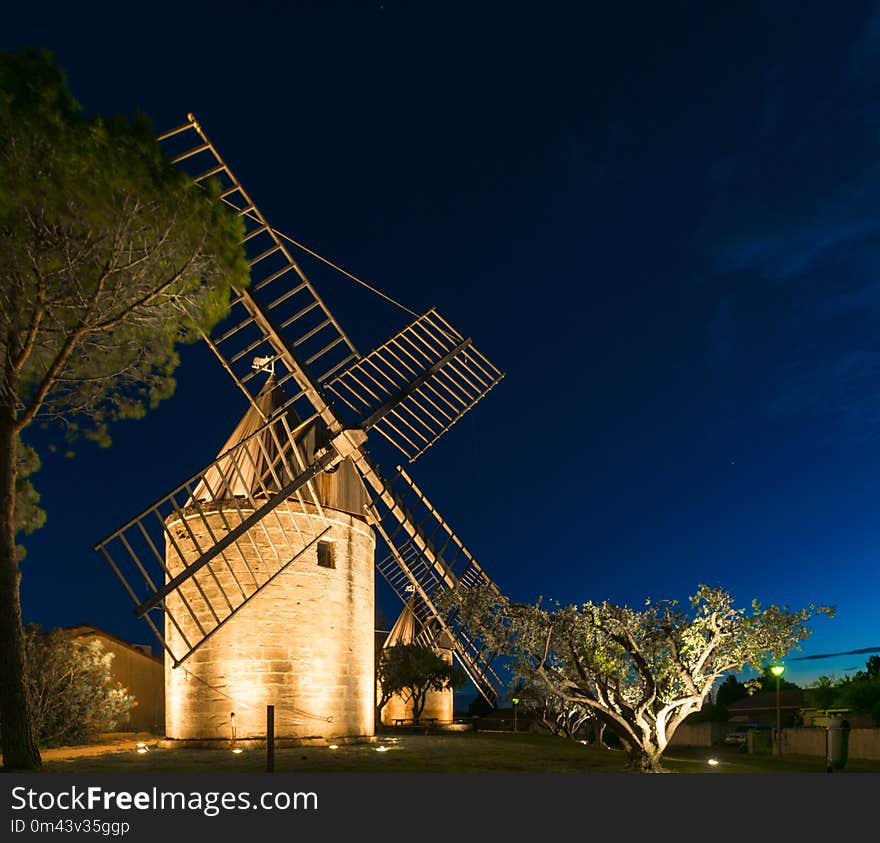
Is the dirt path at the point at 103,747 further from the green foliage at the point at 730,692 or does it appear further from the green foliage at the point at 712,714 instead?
the green foliage at the point at 730,692

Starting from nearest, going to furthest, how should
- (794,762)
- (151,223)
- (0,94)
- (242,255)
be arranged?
(0,94)
(151,223)
(242,255)
(794,762)

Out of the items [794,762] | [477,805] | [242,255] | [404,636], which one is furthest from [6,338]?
[404,636]

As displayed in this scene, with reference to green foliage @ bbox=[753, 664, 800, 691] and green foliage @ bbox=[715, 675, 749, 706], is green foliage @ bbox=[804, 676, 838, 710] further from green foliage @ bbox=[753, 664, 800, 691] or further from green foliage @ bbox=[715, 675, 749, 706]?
green foliage @ bbox=[715, 675, 749, 706]

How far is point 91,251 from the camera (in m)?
13.2

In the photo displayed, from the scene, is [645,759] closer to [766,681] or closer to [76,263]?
[76,263]

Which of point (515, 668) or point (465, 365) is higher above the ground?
point (465, 365)

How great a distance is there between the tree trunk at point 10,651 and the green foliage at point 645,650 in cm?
860

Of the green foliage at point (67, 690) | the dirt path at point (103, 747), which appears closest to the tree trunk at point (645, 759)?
the dirt path at point (103, 747)

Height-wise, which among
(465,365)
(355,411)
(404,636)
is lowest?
(404,636)

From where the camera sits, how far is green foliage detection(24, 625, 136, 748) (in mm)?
23781

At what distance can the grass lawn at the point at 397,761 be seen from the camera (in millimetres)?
15789

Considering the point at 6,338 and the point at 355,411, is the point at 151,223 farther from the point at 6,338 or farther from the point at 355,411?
the point at 355,411

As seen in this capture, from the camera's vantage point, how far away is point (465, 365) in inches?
1002

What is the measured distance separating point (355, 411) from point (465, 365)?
13.9 feet
